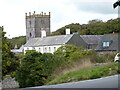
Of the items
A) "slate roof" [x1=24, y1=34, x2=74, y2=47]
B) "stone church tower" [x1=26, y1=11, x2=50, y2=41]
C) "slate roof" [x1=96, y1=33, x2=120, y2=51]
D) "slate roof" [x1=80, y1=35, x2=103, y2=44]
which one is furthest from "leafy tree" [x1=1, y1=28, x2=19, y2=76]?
"stone church tower" [x1=26, y1=11, x2=50, y2=41]

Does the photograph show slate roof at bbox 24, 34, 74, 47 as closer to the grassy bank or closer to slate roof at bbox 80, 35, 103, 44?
slate roof at bbox 80, 35, 103, 44

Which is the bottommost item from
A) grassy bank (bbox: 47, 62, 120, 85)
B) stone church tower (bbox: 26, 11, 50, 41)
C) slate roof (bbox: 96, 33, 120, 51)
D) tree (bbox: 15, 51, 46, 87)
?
tree (bbox: 15, 51, 46, 87)

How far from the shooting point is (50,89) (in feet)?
26.3

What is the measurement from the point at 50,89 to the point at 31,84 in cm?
1989

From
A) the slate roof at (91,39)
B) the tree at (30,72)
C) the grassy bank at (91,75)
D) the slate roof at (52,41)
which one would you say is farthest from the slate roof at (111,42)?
the grassy bank at (91,75)

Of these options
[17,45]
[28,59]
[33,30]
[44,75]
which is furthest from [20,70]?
[33,30]

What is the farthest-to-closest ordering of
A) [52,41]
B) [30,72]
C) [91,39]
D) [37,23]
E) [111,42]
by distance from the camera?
[37,23], [91,39], [52,41], [111,42], [30,72]

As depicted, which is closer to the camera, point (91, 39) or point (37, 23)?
point (91, 39)

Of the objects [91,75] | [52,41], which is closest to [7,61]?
[91,75]

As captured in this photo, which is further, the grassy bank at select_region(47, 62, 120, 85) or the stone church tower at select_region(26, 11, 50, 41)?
the stone church tower at select_region(26, 11, 50, 41)

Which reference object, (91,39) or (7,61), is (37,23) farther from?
(7,61)

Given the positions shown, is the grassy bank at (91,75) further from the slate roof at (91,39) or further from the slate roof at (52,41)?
the slate roof at (91,39)

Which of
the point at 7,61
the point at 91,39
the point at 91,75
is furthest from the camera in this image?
the point at 91,39

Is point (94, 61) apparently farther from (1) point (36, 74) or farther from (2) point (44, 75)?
(1) point (36, 74)
